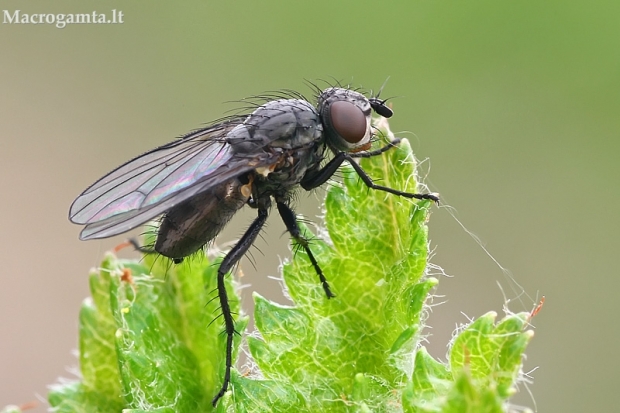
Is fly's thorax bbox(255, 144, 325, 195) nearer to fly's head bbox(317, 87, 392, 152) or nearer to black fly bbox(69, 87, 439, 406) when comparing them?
black fly bbox(69, 87, 439, 406)

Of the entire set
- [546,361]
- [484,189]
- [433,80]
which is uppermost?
[433,80]

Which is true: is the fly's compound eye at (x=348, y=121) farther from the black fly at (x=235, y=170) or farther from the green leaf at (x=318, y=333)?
the green leaf at (x=318, y=333)

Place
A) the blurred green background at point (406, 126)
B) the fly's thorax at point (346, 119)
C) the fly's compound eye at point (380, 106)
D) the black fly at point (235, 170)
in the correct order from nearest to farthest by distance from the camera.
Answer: the black fly at point (235, 170) < the fly's thorax at point (346, 119) < the fly's compound eye at point (380, 106) < the blurred green background at point (406, 126)

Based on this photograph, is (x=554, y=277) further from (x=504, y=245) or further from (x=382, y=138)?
(x=382, y=138)

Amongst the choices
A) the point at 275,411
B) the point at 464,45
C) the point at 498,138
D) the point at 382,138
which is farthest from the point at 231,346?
the point at 464,45

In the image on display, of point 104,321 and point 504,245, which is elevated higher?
point 104,321
